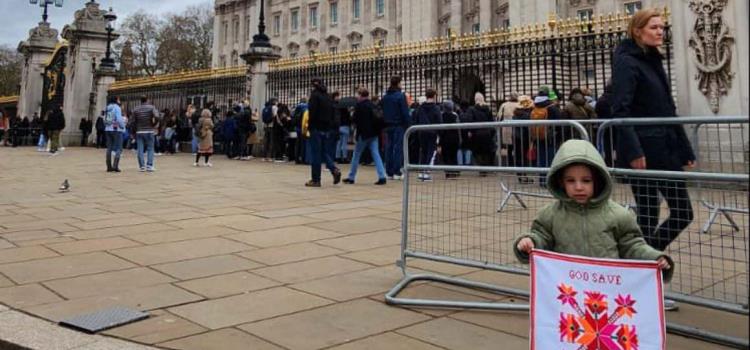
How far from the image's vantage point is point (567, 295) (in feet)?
7.75

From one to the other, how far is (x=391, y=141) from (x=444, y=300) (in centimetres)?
825

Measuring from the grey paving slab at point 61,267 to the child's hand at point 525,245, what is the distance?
3.37 metres

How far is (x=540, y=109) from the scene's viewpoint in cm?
1081

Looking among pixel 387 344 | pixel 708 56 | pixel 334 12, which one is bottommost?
pixel 387 344

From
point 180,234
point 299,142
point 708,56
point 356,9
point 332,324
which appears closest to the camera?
point 332,324

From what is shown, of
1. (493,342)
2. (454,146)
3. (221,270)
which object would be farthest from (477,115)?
(493,342)

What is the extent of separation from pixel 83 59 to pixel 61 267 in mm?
25155

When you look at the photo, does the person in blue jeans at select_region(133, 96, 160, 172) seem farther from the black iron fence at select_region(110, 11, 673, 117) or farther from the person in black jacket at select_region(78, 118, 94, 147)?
the person in black jacket at select_region(78, 118, 94, 147)

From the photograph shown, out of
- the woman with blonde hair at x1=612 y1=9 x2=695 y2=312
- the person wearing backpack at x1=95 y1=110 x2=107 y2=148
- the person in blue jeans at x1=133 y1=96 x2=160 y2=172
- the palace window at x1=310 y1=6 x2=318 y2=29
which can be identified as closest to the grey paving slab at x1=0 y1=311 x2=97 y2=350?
the woman with blonde hair at x1=612 y1=9 x2=695 y2=312

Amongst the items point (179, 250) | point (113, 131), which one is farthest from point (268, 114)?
point (179, 250)

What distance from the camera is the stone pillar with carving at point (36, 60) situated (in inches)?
1288

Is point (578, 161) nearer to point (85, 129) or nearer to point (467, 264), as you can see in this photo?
point (467, 264)

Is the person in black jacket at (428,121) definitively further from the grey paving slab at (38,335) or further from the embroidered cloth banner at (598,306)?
the embroidered cloth banner at (598,306)

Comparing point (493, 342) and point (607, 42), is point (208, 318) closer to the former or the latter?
point (493, 342)
